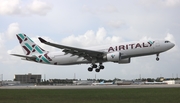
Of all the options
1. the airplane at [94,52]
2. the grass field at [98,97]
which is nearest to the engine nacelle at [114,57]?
the airplane at [94,52]

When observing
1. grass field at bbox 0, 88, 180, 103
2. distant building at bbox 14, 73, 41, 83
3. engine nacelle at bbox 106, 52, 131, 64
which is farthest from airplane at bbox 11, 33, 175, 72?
distant building at bbox 14, 73, 41, 83

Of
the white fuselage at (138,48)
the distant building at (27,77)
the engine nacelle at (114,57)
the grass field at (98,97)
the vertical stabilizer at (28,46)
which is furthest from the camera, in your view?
the distant building at (27,77)

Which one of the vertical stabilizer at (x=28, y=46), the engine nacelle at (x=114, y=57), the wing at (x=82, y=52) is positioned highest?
the vertical stabilizer at (x=28, y=46)

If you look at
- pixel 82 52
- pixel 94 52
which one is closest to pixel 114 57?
pixel 94 52

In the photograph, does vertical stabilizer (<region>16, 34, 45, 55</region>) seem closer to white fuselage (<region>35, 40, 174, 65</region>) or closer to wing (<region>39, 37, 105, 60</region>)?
wing (<region>39, 37, 105, 60</region>)

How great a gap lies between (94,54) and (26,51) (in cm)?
1523

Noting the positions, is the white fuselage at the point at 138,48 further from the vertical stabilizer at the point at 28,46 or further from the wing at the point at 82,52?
the vertical stabilizer at the point at 28,46

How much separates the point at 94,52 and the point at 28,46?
1549 centimetres

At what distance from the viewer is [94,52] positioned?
173 feet

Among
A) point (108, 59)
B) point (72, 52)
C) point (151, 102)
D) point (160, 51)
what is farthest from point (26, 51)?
point (151, 102)

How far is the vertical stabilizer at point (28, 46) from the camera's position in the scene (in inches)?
2379

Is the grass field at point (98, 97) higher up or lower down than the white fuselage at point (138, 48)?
lower down

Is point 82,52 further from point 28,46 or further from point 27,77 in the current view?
point 27,77

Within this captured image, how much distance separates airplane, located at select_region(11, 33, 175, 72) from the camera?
49969mm
